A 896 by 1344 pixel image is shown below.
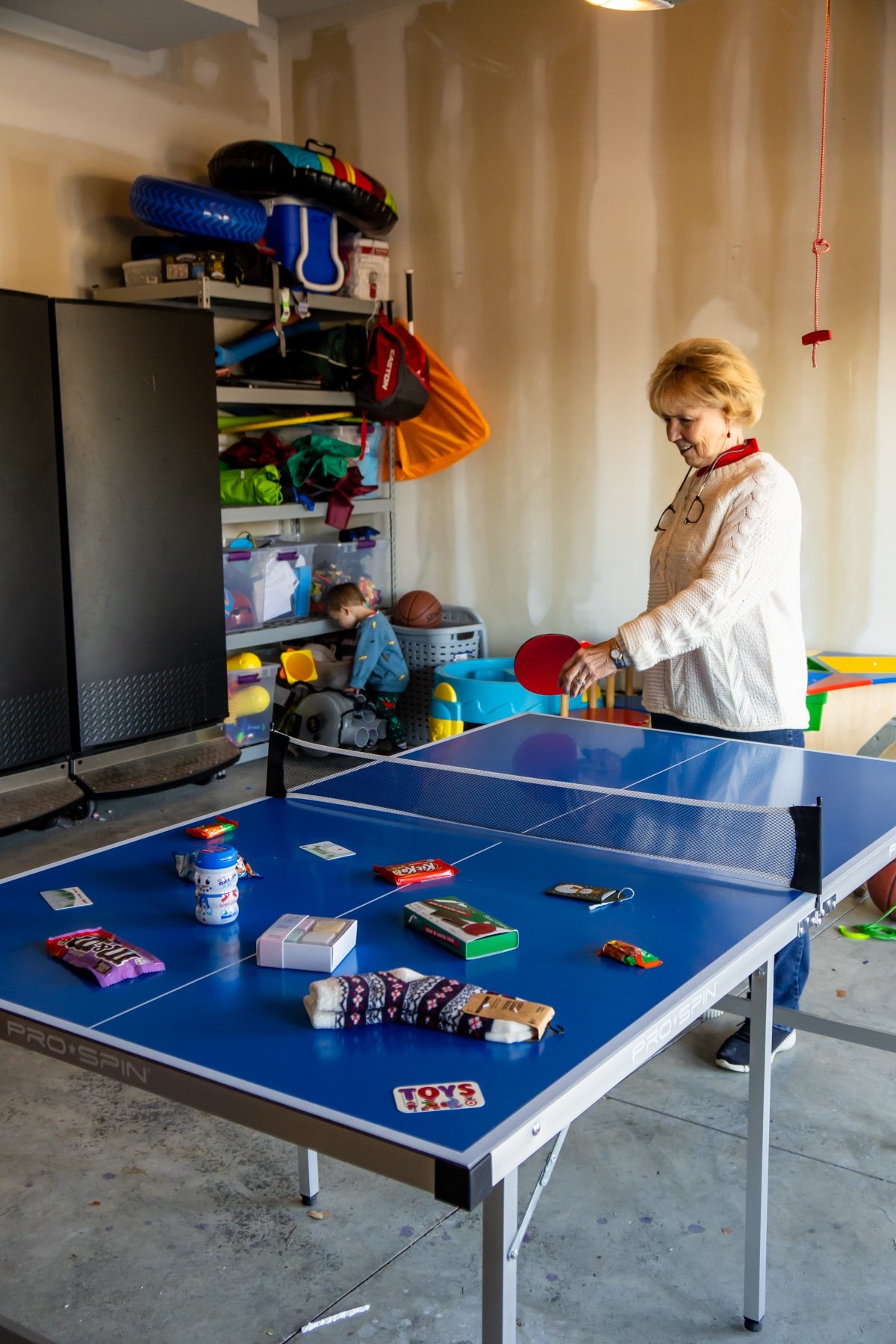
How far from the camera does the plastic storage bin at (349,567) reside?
6000 mm

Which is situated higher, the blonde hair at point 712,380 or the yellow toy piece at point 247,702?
the blonde hair at point 712,380

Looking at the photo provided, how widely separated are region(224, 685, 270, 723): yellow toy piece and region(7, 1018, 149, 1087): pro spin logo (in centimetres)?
388

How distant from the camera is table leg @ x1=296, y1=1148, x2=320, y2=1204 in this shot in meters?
2.44

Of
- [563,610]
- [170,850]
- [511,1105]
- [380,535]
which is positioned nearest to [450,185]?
[380,535]

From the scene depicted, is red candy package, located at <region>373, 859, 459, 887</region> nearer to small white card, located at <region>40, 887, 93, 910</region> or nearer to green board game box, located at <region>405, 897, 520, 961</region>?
green board game box, located at <region>405, 897, 520, 961</region>

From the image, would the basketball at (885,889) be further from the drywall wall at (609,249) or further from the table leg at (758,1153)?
the table leg at (758,1153)

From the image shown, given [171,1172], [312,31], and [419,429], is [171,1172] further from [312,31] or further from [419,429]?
[312,31]

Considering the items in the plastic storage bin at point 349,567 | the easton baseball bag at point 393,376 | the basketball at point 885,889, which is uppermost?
the easton baseball bag at point 393,376

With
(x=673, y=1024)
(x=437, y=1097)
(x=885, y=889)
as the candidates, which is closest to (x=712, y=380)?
(x=673, y=1024)

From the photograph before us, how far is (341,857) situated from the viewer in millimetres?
2152

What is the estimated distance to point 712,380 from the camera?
2873 mm

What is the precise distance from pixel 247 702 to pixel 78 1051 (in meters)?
4.10

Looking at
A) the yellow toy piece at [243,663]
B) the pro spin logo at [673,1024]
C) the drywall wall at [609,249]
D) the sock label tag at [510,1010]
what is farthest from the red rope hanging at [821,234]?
the sock label tag at [510,1010]

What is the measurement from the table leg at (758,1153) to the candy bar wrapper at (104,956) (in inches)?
39.8
